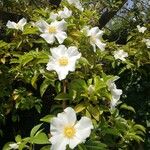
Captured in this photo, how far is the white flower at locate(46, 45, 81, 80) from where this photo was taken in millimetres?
2387

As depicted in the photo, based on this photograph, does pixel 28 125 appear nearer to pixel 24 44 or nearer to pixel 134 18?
pixel 24 44

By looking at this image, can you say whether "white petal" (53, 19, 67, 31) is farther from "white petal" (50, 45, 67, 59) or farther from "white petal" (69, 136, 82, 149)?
"white petal" (69, 136, 82, 149)

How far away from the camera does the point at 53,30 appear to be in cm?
268

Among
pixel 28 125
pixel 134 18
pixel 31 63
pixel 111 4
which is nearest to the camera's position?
pixel 31 63

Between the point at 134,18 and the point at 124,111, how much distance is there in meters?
1.51

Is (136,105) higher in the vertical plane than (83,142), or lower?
higher

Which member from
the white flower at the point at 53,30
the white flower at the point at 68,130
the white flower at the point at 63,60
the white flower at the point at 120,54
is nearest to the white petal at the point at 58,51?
the white flower at the point at 63,60

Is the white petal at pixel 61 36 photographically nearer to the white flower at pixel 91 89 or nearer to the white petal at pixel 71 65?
the white petal at pixel 71 65

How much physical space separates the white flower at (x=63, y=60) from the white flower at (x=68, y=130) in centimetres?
31

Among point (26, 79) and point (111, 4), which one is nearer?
point (26, 79)

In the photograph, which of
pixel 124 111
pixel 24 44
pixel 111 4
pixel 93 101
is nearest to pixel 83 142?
pixel 93 101

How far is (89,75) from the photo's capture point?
2832 mm

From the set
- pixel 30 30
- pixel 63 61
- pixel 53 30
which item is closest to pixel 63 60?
pixel 63 61

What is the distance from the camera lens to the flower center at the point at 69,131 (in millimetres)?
2115
